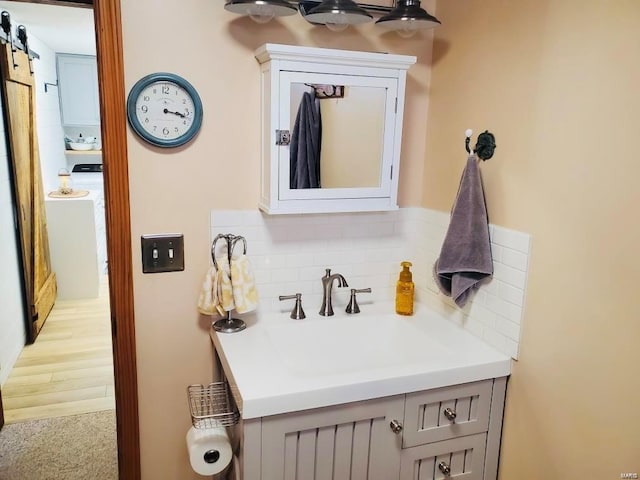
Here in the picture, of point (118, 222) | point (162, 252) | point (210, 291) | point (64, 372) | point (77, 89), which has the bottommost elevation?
point (64, 372)

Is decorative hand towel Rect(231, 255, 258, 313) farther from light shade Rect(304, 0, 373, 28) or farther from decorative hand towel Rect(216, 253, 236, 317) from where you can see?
light shade Rect(304, 0, 373, 28)

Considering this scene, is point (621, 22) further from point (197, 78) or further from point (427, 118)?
point (197, 78)

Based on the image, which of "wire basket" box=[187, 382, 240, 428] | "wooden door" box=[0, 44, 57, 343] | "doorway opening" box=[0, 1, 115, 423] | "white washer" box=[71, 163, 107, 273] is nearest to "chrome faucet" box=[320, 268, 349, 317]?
"wire basket" box=[187, 382, 240, 428]

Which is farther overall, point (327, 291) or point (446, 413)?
point (327, 291)

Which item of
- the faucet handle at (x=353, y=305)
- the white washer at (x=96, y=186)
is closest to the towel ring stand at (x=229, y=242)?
the faucet handle at (x=353, y=305)

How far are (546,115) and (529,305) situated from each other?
0.56 meters

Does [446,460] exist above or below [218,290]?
below

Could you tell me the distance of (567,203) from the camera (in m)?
1.34

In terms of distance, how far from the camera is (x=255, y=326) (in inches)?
70.1

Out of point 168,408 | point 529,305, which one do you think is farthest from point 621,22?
point 168,408

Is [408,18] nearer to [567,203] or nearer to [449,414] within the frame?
[567,203]

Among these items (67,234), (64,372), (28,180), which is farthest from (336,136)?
(67,234)

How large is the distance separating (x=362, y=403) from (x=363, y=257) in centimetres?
70

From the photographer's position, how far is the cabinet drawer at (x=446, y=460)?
1.53 meters
